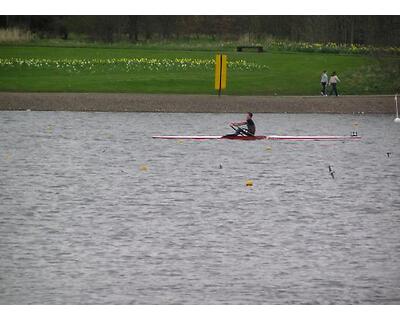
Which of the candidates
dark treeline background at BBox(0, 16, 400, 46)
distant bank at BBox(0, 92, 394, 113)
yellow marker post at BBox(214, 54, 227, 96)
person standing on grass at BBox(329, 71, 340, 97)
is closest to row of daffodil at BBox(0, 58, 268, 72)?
distant bank at BBox(0, 92, 394, 113)

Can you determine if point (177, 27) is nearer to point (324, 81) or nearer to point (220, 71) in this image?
point (324, 81)

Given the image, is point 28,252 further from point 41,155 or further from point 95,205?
point 41,155

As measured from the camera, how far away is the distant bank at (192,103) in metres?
58.2

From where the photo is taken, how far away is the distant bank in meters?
58.2

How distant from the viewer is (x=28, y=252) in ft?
74.6

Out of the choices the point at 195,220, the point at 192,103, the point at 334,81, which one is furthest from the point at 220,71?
the point at 195,220

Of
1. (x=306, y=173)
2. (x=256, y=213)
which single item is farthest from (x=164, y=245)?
(x=306, y=173)

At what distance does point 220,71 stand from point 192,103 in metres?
2.36

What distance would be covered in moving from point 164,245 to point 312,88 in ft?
135

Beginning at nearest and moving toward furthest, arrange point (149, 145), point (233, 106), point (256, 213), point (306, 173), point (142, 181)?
point (256, 213), point (142, 181), point (306, 173), point (149, 145), point (233, 106)

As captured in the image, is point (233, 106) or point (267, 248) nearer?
point (267, 248)

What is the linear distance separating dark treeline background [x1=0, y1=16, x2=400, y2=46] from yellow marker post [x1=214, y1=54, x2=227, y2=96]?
85.2ft

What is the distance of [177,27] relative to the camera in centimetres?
10175

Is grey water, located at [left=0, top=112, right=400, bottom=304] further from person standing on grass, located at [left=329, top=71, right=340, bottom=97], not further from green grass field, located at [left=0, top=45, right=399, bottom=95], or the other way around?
green grass field, located at [left=0, top=45, right=399, bottom=95]
